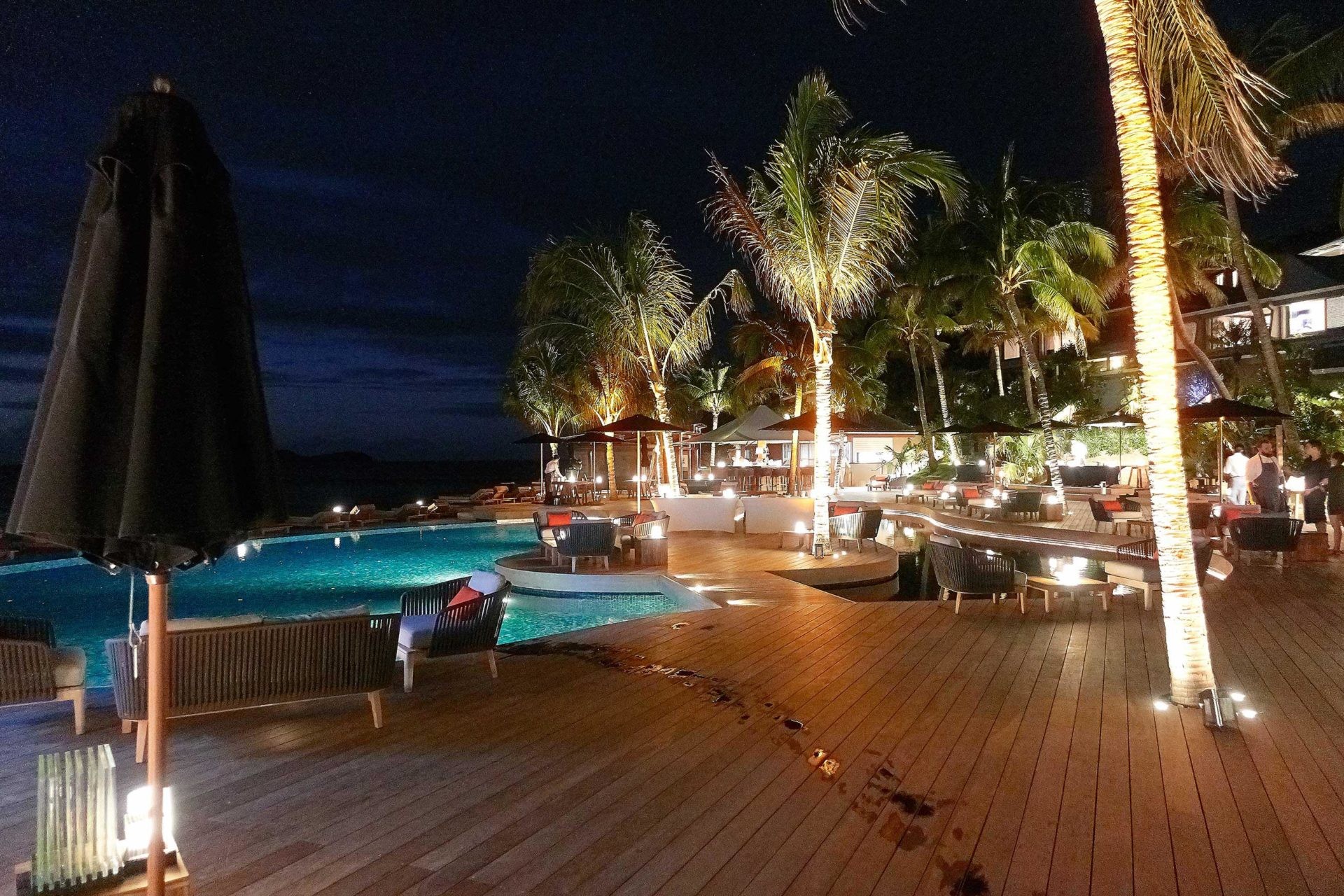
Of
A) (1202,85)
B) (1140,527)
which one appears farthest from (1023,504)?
(1202,85)

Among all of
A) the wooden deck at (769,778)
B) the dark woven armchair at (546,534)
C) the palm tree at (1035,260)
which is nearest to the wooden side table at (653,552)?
the dark woven armchair at (546,534)

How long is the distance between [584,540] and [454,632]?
5377 mm

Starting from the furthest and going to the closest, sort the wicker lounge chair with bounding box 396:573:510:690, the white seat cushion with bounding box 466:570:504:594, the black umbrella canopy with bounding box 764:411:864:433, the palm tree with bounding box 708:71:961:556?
the black umbrella canopy with bounding box 764:411:864:433 → the palm tree with bounding box 708:71:961:556 → the white seat cushion with bounding box 466:570:504:594 → the wicker lounge chair with bounding box 396:573:510:690

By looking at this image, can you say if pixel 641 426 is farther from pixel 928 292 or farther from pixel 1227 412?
pixel 928 292

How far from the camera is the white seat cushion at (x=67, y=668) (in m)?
4.41

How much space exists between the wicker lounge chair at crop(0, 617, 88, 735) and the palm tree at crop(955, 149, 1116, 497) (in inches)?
717

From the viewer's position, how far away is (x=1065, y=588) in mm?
7660

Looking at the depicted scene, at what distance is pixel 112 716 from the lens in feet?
15.5

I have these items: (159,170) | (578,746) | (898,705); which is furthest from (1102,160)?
(159,170)

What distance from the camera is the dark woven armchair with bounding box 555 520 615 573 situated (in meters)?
10.6

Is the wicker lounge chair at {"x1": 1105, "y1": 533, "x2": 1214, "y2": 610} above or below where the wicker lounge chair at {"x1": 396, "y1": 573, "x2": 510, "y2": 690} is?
below

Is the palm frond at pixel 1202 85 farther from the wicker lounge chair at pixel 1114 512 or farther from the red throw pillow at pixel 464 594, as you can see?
the wicker lounge chair at pixel 1114 512

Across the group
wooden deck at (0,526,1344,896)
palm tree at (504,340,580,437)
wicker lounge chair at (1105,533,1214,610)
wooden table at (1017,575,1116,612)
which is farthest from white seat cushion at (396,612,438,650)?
palm tree at (504,340,580,437)

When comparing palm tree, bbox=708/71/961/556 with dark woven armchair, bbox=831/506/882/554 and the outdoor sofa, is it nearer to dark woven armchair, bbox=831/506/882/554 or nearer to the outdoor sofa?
dark woven armchair, bbox=831/506/882/554
